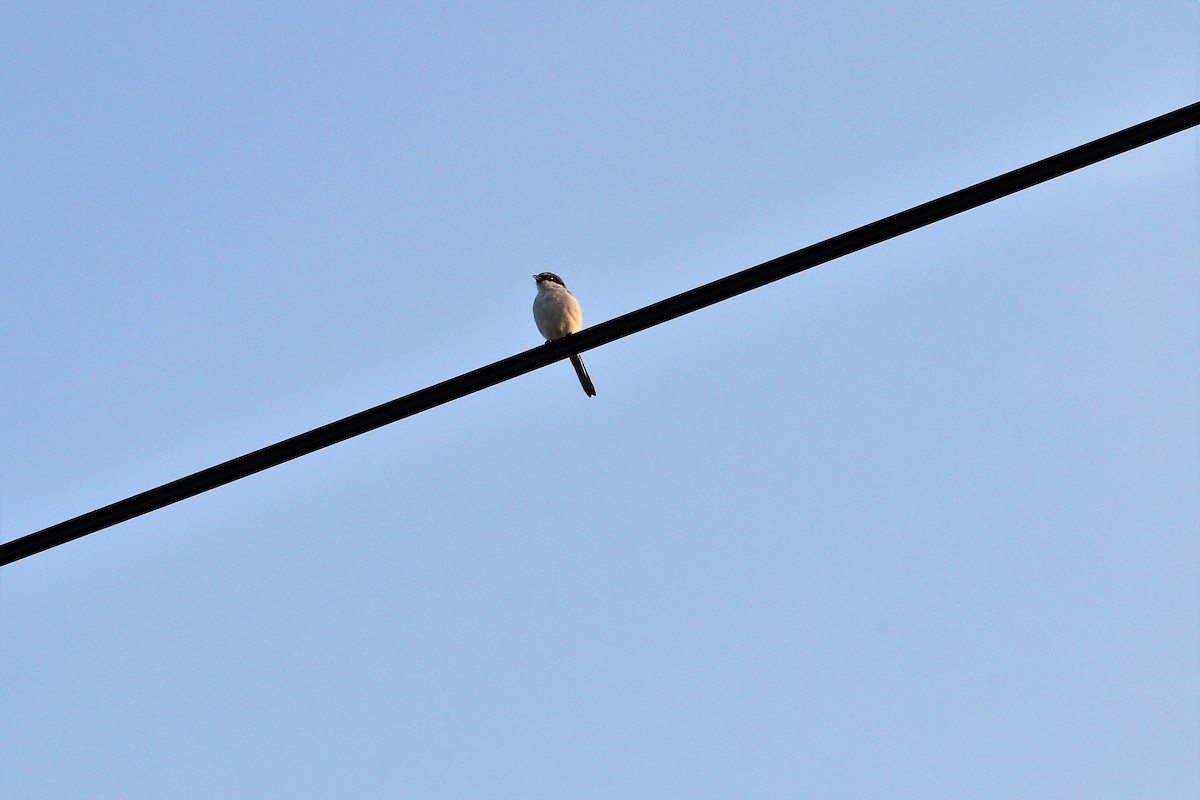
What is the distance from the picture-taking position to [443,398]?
19.6 feet

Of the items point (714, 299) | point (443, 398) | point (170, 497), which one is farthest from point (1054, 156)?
point (170, 497)

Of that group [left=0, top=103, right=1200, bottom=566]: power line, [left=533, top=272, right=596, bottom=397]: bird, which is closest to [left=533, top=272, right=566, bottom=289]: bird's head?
[left=533, top=272, right=596, bottom=397]: bird

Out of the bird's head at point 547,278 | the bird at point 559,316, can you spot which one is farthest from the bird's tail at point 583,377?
the bird's head at point 547,278

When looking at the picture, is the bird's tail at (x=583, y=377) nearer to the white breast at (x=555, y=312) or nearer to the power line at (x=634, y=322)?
the white breast at (x=555, y=312)

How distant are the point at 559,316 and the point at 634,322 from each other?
6.40m

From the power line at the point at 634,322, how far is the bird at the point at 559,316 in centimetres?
623

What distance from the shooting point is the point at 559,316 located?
1254 centimetres

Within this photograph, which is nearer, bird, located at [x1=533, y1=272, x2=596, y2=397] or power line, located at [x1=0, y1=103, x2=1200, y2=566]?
power line, located at [x1=0, y1=103, x2=1200, y2=566]

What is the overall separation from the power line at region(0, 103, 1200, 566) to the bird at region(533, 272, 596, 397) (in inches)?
245

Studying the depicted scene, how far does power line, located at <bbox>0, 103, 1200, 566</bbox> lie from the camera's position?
526 centimetres

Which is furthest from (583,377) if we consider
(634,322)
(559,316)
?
(634,322)

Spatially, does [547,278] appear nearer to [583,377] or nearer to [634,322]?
[583,377]

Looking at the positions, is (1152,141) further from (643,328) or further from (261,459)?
(261,459)

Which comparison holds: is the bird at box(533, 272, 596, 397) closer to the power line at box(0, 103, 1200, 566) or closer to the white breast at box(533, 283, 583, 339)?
the white breast at box(533, 283, 583, 339)
